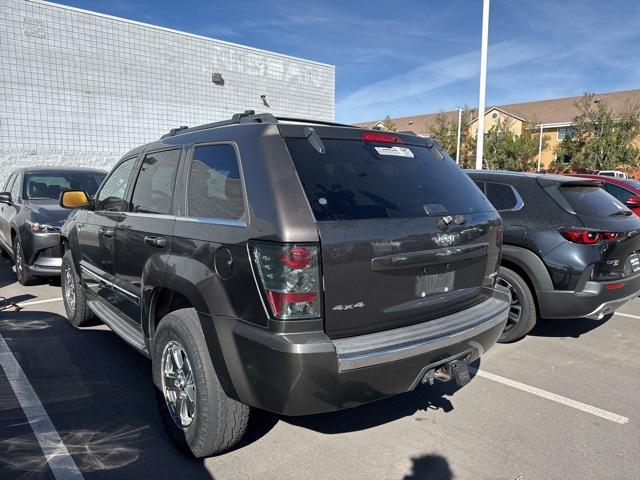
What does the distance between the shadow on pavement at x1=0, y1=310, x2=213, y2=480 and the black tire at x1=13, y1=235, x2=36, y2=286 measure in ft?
6.68

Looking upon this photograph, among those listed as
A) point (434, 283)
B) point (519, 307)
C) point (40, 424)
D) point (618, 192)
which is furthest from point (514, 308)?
point (618, 192)

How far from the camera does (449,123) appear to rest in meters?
45.8

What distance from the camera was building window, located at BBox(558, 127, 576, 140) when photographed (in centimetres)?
3840

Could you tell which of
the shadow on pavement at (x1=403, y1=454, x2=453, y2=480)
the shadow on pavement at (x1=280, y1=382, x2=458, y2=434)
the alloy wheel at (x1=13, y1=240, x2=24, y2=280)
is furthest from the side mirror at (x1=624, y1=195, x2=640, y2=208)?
the alloy wheel at (x1=13, y1=240, x2=24, y2=280)

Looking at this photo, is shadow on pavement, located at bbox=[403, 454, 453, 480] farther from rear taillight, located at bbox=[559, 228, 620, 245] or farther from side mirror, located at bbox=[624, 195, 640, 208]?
Answer: side mirror, located at bbox=[624, 195, 640, 208]

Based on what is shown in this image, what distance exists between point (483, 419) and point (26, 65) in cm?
1498

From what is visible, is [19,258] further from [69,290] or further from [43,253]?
[69,290]

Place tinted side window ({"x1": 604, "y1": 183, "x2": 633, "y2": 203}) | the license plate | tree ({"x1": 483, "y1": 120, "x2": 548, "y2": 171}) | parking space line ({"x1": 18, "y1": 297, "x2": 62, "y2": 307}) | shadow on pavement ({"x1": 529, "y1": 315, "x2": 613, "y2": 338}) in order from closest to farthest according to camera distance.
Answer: the license plate → shadow on pavement ({"x1": 529, "y1": 315, "x2": 613, "y2": 338}) → parking space line ({"x1": 18, "y1": 297, "x2": 62, "y2": 307}) → tinted side window ({"x1": 604, "y1": 183, "x2": 633, "y2": 203}) → tree ({"x1": 483, "y1": 120, "x2": 548, "y2": 171})

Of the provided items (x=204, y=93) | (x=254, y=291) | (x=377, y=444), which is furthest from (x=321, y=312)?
(x=204, y=93)

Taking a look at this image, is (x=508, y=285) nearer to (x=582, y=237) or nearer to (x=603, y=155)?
(x=582, y=237)

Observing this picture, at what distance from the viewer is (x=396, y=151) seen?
3.05 meters

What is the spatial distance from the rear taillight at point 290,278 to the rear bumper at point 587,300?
3157mm

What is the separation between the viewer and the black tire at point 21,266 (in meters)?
6.87

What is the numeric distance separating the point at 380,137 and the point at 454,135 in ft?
146
